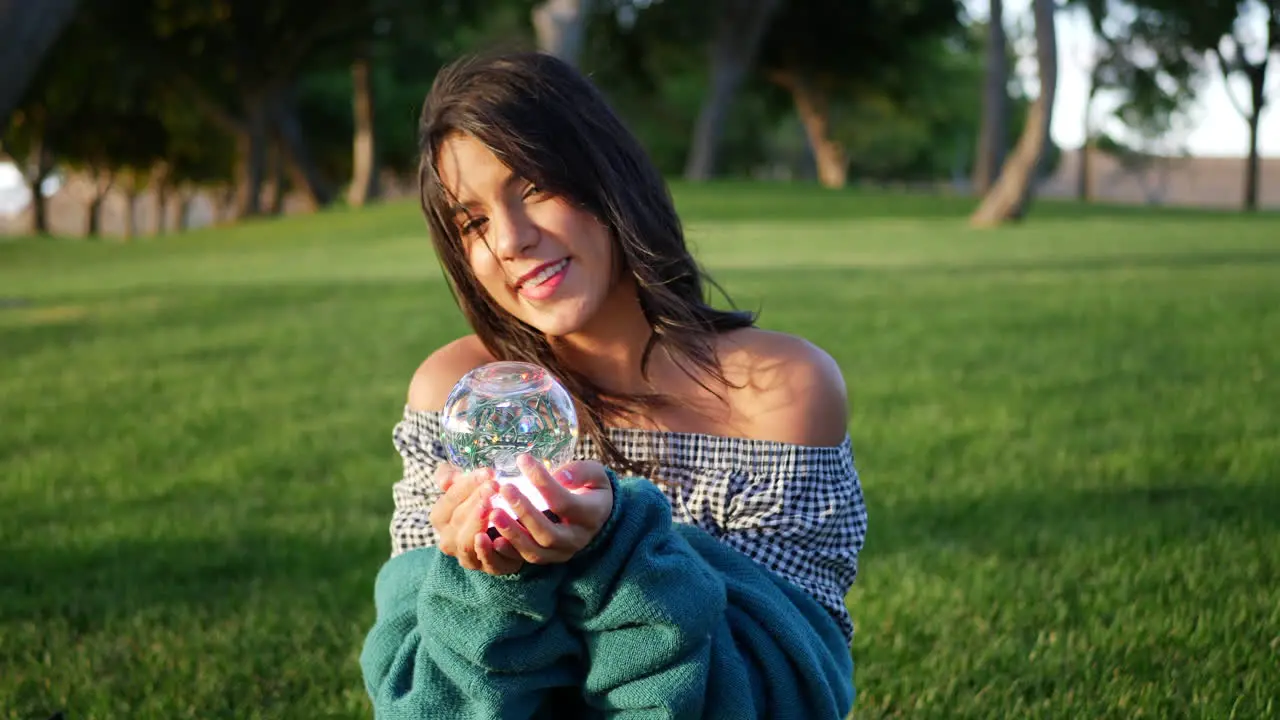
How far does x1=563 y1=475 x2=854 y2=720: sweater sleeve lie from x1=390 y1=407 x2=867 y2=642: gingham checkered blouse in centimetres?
25

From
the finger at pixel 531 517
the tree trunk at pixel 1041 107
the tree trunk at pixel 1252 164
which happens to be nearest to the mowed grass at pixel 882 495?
the finger at pixel 531 517

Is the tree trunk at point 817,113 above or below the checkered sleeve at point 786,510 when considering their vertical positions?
below

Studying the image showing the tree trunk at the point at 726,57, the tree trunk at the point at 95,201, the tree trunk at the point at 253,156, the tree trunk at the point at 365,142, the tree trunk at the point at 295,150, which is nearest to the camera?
the tree trunk at the point at 253,156

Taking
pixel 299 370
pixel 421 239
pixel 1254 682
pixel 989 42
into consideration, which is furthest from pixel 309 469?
pixel 989 42

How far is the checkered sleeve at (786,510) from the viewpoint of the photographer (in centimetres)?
230

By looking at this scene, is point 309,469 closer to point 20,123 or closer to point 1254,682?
point 1254,682

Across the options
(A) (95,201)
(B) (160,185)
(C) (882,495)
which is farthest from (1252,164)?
(A) (95,201)

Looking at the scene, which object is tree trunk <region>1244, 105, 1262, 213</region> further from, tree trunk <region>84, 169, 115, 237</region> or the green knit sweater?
tree trunk <region>84, 169, 115, 237</region>

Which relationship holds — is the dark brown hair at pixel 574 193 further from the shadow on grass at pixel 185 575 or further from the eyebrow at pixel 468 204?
the shadow on grass at pixel 185 575

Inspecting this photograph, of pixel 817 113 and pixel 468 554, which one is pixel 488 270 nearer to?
pixel 468 554

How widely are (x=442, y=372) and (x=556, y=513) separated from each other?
938 mm

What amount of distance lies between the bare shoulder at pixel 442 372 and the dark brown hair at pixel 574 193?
0.05 metres

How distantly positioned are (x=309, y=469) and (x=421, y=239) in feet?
57.8

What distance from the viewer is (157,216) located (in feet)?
188
